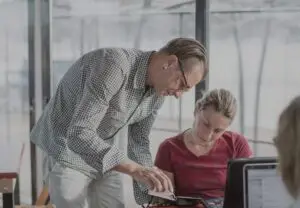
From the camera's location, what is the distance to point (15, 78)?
3330mm


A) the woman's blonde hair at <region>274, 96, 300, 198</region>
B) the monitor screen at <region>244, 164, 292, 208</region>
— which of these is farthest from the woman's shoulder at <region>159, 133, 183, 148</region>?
the woman's blonde hair at <region>274, 96, 300, 198</region>

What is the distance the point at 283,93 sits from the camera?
9.66 ft

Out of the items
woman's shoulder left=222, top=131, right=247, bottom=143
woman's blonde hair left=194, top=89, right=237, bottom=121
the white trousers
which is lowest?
the white trousers

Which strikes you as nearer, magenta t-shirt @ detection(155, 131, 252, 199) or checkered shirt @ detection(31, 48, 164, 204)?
checkered shirt @ detection(31, 48, 164, 204)

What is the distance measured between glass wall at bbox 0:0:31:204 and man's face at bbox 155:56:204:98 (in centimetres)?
173

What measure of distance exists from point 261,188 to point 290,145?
0.54 metres

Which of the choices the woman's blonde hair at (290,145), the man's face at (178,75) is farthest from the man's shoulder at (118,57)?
the woman's blonde hair at (290,145)

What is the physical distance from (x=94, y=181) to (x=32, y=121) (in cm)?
143

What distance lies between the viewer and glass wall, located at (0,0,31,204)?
3270mm

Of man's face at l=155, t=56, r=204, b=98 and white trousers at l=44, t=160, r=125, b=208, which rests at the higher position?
man's face at l=155, t=56, r=204, b=98

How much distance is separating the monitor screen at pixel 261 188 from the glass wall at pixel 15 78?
6.91 ft

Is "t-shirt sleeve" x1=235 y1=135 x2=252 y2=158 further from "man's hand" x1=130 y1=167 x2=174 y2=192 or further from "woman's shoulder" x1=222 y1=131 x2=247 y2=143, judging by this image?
"man's hand" x1=130 y1=167 x2=174 y2=192

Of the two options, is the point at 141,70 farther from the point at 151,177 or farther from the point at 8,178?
the point at 8,178

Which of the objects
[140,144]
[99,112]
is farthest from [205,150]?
[99,112]
